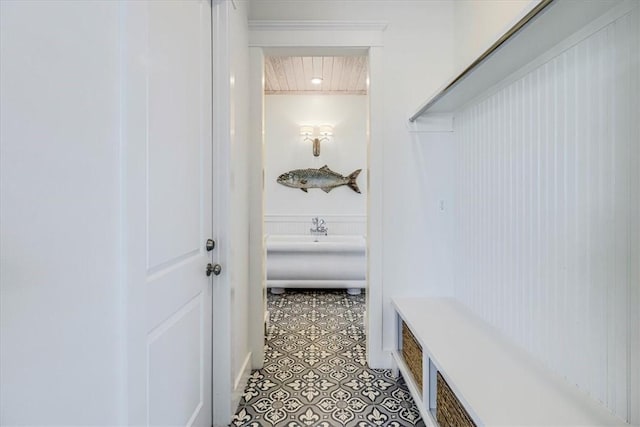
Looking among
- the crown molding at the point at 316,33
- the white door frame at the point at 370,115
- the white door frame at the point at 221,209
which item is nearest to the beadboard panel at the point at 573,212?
the white door frame at the point at 370,115

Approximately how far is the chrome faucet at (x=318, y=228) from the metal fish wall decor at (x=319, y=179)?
45cm

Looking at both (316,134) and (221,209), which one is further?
(316,134)

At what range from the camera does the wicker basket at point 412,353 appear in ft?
6.10

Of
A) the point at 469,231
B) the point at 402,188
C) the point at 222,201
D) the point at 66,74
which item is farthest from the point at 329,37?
the point at 66,74

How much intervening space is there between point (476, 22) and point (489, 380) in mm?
2005

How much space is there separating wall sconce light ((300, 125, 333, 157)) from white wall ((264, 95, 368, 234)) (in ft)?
0.24

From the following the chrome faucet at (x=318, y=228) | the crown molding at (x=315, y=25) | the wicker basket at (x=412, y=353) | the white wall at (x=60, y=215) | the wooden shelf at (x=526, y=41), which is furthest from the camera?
the chrome faucet at (x=318, y=228)

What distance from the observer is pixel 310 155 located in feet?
16.6

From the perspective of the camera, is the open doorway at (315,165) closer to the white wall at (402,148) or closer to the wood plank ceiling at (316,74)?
the wood plank ceiling at (316,74)

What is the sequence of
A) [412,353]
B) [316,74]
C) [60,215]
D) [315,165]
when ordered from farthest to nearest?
1. [315,165]
2. [316,74]
3. [412,353]
4. [60,215]

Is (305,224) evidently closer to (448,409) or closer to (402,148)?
(402,148)

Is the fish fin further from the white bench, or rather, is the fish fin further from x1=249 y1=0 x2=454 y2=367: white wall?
the white bench

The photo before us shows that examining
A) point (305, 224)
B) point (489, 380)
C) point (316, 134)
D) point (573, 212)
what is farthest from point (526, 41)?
point (305, 224)

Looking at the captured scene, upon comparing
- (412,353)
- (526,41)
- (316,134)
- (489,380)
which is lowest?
(412,353)
